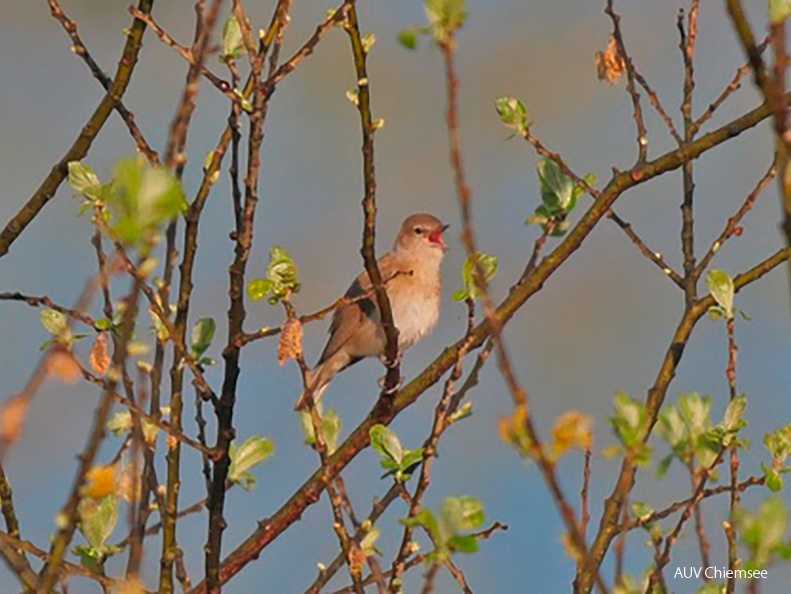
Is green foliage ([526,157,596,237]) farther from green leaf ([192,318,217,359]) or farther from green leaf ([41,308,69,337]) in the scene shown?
green leaf ([41,308,69,337])

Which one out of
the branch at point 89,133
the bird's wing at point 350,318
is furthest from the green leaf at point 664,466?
the bird's wing at point 350,318

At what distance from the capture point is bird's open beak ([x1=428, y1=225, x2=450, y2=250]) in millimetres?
6563

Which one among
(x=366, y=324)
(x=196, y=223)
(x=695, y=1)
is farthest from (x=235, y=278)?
(x=366, y=324)

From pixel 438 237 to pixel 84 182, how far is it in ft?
13.5

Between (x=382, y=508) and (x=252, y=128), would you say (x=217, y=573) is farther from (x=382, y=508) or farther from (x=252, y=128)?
(x=252, y=128)

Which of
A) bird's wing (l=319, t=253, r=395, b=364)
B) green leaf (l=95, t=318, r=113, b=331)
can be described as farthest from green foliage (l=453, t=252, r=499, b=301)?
bird's wing (l=319, t=253, r=395, b=364)

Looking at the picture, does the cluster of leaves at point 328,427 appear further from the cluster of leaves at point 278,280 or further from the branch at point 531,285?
the cluster of leaves at point 278,280

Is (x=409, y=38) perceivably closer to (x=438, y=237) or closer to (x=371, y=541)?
(x=371, y=541)

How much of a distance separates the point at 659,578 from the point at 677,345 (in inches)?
26.3

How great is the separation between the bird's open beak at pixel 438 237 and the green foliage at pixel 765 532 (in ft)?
16.0

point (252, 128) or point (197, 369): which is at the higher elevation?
point (252, 128)

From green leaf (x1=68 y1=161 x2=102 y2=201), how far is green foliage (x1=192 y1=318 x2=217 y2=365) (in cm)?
30

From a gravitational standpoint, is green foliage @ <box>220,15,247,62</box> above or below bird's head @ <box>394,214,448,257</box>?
below

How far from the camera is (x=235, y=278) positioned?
7.88 ft
